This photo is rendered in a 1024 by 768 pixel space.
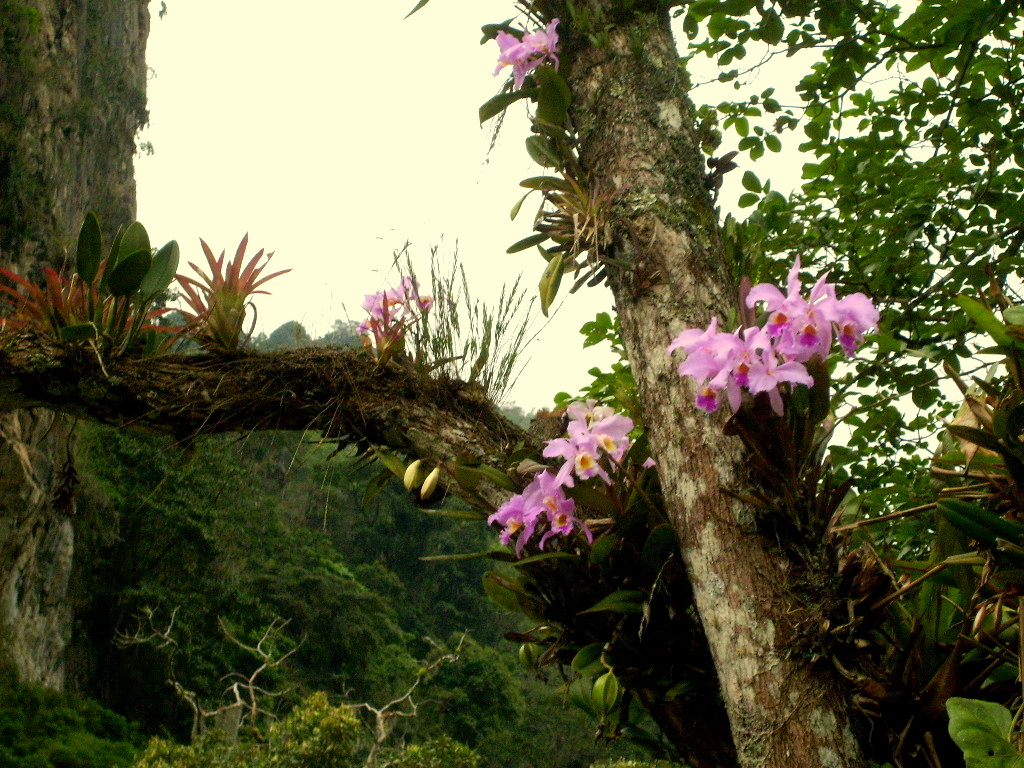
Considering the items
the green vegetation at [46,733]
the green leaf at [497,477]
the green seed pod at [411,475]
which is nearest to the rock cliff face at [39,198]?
the green vegetation at [46,733]

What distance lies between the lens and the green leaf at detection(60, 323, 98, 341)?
1.63m

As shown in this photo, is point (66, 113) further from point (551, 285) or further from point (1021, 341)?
point (1021, 341)

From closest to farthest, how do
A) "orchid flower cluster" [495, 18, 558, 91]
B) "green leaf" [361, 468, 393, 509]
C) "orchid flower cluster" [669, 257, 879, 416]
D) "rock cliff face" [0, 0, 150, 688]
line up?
"orchid flower cluster" [669, 257, 879, 416] < "orchid flower cluster" [495, 18, 558, 91] < "green leaf" [361, 468, 393, 509] < "rock cliff face" [0, 0, 150, 688]

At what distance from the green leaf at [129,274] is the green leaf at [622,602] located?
3.83 feet

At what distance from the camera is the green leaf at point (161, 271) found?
1.79 meters

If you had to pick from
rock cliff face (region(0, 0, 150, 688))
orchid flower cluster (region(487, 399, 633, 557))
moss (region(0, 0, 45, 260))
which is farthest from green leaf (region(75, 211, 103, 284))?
moss (region(0, 0, 45, 260))

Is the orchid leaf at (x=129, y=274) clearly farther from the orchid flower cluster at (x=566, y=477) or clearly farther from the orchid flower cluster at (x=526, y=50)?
the orchid flower cluster at (x=566, y=477)

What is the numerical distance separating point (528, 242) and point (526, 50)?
0.36 m

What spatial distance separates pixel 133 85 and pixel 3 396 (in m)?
17.8

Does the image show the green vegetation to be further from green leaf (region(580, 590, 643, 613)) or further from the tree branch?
green leaf (region(580, 590, 643, 613))

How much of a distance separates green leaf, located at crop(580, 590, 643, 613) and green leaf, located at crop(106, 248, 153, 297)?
1.17 metres

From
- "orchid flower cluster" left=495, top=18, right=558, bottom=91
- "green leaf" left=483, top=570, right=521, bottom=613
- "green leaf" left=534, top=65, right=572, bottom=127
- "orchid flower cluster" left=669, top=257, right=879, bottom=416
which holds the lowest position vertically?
"green leaf" left=483, top=570, right=521, bottom=613

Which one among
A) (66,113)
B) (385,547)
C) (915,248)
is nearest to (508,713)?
(385,547)

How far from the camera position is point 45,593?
38.1 ft
